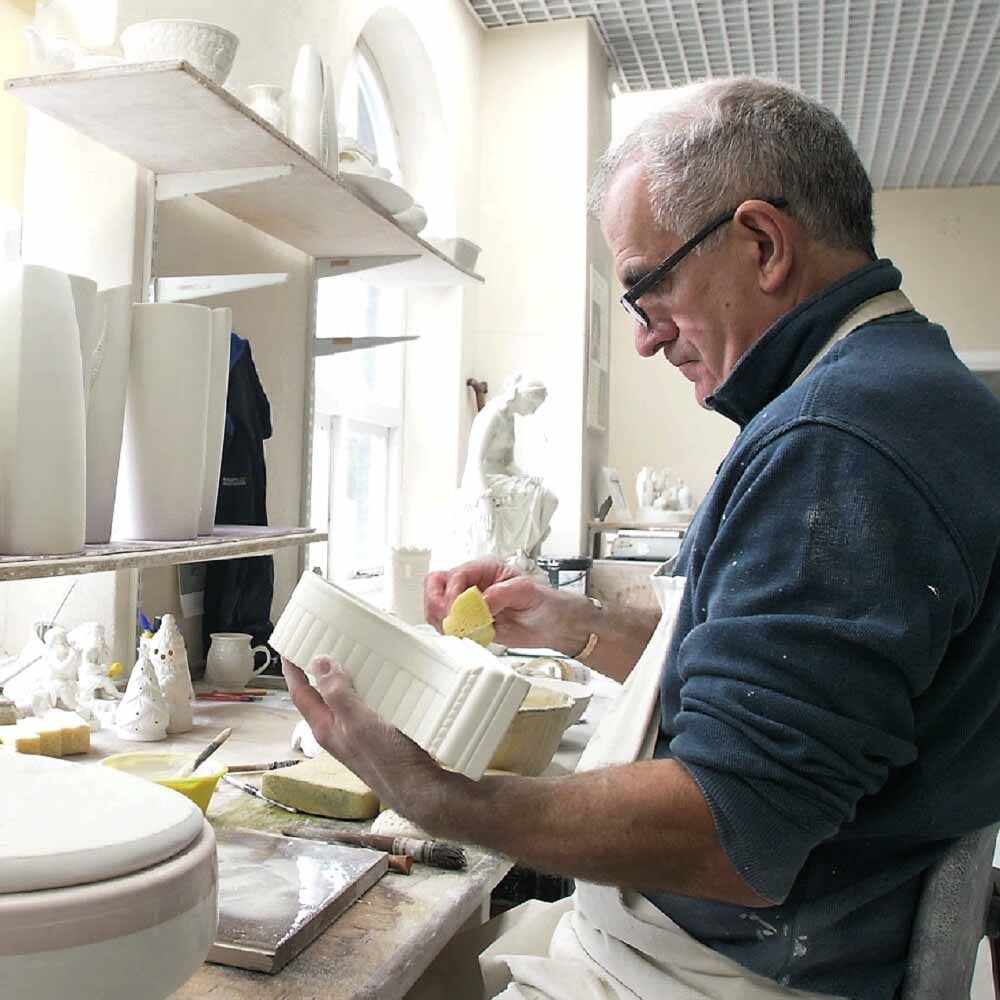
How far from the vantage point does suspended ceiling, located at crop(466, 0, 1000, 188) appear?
160 inches

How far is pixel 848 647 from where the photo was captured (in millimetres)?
705

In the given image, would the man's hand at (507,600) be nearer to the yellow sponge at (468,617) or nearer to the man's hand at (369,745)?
the yellow sponge at (468,617)

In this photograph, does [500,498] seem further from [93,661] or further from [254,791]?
[254,791]

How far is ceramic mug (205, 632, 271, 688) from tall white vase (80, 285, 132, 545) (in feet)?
2.31

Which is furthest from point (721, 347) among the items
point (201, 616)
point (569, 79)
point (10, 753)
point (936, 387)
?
point (569, 79)

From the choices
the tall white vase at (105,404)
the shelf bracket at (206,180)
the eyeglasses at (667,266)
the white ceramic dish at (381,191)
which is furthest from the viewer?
the white ceramic dish at (381,191)

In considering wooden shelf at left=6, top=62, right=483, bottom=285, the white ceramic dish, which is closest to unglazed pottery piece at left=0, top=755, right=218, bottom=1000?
wooden shelf at left=6, top=62, right=483, bottom=285

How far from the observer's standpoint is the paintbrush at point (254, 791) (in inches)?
49.2

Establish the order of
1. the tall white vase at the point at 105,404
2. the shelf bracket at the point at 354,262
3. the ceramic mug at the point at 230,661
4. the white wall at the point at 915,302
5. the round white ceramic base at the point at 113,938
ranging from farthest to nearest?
the white wall at the point at 915,302, the shelf bracket at the point at 354,262, the ceramic mug at the point at 230,661, the tall white vase at the point at 105,404, the round white ceramic base at the point at 113,938

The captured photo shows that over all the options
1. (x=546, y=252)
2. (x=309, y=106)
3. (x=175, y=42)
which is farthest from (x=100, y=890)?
(x=546, y=252)

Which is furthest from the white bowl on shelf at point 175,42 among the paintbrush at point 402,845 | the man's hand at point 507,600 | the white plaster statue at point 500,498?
the white plaster statue at point 500,498

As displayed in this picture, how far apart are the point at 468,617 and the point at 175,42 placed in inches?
41.1

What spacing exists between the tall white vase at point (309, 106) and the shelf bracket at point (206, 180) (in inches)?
5.0

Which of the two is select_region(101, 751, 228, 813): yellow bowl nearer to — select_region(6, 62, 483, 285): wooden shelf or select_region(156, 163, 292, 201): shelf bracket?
select_region(6, 62, 483, 285): wooden shelf
